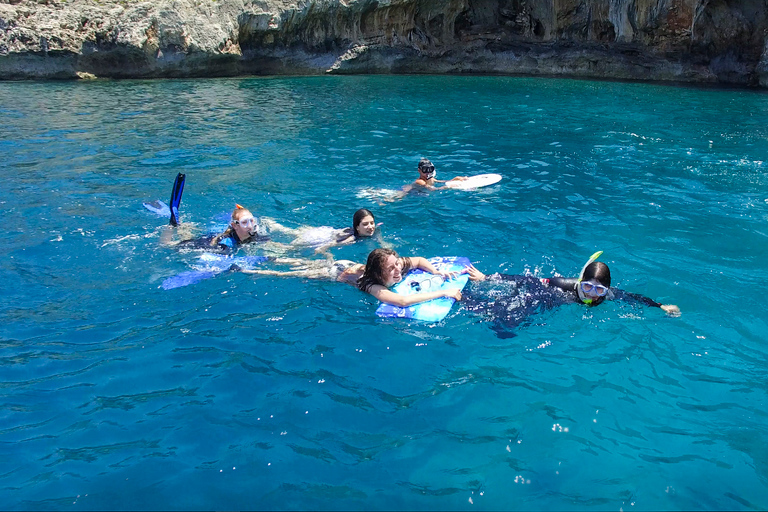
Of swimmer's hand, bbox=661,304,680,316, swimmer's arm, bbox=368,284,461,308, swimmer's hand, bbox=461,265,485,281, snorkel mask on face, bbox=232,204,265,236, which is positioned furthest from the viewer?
A: snorkel mask on face, bbox=232,204,265,236

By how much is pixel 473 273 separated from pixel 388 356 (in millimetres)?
1712

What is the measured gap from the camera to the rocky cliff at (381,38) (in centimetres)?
2366

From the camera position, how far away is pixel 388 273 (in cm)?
619

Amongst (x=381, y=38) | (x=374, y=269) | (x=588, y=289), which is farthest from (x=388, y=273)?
(x=381, y=38)

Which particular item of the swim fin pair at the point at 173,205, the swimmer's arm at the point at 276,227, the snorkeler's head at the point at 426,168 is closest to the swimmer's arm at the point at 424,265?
the swimmer's arm at the point at 276,227

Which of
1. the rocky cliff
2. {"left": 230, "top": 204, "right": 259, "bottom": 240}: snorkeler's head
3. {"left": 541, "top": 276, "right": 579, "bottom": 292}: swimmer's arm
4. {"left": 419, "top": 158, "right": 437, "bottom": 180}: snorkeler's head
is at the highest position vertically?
the rocky cliff

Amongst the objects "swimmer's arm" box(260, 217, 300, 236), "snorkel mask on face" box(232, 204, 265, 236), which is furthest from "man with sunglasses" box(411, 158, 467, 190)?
"snorkel mask on face" box(232, 204, 265, 236)

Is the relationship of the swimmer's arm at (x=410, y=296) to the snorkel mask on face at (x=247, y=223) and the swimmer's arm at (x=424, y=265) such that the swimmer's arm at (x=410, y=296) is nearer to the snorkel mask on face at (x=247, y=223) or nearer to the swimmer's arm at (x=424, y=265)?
the swimmer's arm at (x=424, y=265)

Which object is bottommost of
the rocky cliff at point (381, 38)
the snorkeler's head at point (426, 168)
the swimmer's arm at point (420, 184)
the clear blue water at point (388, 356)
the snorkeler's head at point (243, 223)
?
the clear blue water at point (388, 356)

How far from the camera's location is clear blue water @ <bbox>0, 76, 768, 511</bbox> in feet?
12.8

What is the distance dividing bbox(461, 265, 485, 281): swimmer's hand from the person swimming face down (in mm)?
1159

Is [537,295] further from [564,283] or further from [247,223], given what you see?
[247,223]

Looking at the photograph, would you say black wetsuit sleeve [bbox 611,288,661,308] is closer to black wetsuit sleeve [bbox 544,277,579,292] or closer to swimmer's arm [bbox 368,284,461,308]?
black wetsuit sleeve [bbox 544,277,579,292]

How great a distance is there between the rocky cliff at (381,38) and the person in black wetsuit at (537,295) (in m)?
22.1
